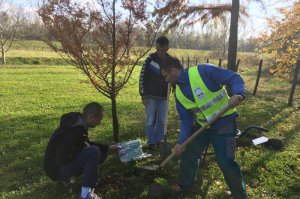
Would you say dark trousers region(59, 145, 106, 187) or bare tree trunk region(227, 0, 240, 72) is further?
bare tree trunk region(227, 0, 240, 72)

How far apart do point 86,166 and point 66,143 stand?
368 mm

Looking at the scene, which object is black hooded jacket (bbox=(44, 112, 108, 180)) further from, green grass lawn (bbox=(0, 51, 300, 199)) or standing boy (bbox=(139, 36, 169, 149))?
standing boy (bbox=(139, 36, 169, 149))

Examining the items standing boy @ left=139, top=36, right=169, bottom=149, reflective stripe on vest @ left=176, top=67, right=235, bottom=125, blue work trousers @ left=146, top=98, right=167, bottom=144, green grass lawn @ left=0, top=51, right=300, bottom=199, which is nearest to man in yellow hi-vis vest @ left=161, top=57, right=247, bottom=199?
reflective stripe on vest @ left=176, top=67, right=235, bottom=125

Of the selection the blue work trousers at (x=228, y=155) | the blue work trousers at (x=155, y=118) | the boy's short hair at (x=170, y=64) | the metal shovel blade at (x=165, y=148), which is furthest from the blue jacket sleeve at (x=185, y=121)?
the blue work trousers at (x=155, y=118)

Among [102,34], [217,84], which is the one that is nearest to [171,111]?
[102,34]

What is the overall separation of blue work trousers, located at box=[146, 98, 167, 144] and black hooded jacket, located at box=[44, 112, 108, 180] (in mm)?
1938

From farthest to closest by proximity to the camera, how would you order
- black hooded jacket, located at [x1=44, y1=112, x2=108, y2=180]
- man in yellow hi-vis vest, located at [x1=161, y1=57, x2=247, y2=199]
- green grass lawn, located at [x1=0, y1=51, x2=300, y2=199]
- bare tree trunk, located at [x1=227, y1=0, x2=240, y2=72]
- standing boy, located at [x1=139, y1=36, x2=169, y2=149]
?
1. bare tree trunk, located at [x1=227, y1=0, x2=240, y2=72]
2. standing boy, located at [x1=139, y1=36, x2=169, y2=149]
3. green grass lawn, located at [x1=0, y1=51, x2=300, y2=199]
4. black hooded jacket, located at [x1=44, y1=112, x2=108, y2=180]
5. man in yellow hi-vis vest, located at [x1=161, y1=57, x2=247, y2=199]

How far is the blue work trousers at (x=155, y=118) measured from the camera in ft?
18.9

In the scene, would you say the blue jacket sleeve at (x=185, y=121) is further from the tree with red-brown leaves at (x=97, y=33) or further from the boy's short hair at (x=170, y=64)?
the tree with red-brown leaves at (x=97, y=33)

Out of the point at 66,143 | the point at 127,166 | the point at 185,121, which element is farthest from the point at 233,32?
the point at 66,143

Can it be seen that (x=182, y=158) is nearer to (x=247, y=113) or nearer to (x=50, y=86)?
(x=247, y=113)

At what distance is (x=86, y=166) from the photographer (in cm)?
390

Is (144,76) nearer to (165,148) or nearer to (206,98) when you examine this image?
(165,148)

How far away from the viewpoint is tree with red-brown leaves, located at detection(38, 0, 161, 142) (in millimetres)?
5383
